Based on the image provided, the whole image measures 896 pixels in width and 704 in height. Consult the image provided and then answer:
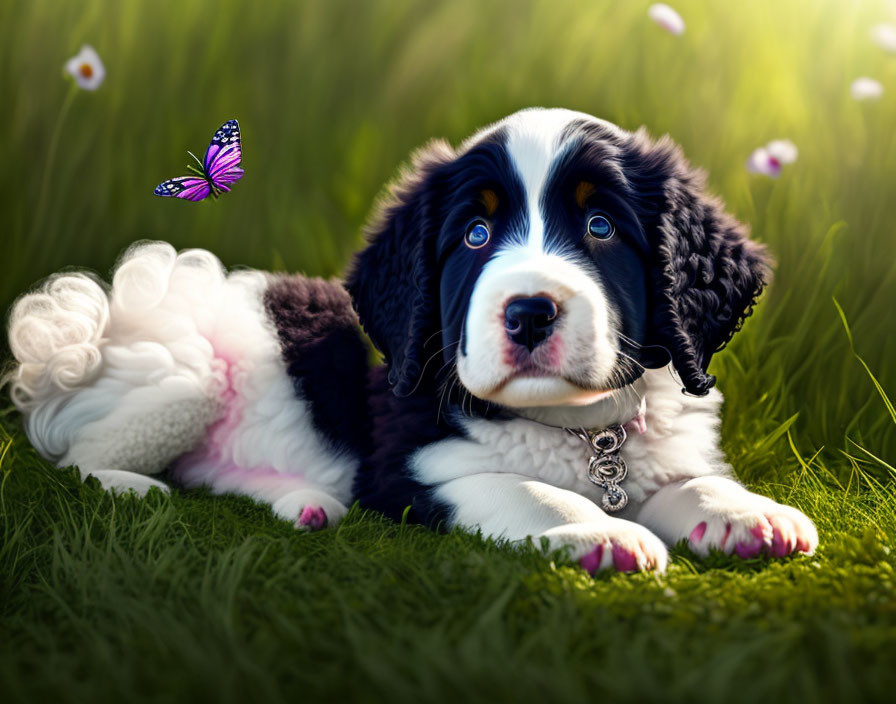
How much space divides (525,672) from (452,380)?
1.59 m

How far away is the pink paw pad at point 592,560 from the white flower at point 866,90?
11.8 feet

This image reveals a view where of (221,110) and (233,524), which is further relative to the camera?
(221,110)

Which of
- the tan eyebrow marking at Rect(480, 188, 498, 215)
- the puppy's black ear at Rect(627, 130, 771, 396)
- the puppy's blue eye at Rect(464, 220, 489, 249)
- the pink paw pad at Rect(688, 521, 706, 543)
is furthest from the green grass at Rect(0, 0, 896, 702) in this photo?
the tan eyebrow marking at Rect(480, 188, 498, 215)

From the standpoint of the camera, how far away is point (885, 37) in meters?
5.03

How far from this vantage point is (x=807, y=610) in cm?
219

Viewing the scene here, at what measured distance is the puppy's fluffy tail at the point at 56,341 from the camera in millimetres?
3988

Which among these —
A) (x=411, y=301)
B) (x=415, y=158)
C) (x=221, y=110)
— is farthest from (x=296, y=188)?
(x=411, y=301)

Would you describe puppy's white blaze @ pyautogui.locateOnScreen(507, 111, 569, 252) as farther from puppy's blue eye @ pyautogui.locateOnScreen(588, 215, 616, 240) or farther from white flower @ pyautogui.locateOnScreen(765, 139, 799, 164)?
white flower @ pyautogui.locateOnScreen(765, 139, 799, 164)

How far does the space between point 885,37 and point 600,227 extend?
3.17 metres

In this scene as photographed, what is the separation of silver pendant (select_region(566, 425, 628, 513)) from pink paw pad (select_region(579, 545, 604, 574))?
0.61 meters

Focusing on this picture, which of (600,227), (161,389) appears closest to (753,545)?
(600,227)

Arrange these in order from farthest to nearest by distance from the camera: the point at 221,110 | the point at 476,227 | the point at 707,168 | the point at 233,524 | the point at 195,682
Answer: the point at 221,110 < the point at 707,168 < the point at 233,524 < the point at 476,227 < the point at 195,682

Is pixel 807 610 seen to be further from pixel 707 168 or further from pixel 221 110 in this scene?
pixel 221 110

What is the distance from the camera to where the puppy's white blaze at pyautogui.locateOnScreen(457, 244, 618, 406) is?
2.66m
